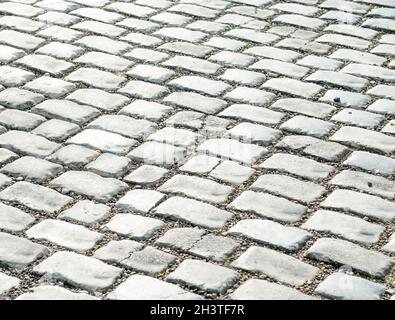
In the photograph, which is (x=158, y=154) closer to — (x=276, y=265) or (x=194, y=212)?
(x=194, y=212)

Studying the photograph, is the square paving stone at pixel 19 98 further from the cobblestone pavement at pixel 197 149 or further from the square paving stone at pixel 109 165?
the square paving stone at pixel 109 165

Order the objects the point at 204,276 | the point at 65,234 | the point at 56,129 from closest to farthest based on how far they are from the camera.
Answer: the point at 204,276
the point at 65,234
the point at 56,129

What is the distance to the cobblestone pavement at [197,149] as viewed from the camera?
3.97 metres

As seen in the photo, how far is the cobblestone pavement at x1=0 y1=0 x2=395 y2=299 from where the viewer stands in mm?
3969

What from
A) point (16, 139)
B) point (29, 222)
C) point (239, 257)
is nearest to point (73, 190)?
point (29, 222)

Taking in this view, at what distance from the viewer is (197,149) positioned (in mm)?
4957

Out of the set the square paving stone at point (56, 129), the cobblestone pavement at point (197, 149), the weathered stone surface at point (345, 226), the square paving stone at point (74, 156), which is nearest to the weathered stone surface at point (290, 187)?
the cobblestone pavement at point (197, 149)

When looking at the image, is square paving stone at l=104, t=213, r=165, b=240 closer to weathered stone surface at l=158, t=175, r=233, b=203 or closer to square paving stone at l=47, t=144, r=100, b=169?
weathered stone surface at l=158, t=175, r=233, b=203

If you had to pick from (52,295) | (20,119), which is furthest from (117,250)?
(20,119)

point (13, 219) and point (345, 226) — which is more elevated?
point (13, 219)

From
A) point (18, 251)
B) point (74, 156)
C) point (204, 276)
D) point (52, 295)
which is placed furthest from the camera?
point (74, 156)

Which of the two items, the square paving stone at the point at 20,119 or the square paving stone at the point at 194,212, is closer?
the square paving stone at the point at 194,212

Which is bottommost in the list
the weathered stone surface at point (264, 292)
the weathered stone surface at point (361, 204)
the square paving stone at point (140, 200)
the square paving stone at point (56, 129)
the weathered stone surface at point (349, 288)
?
the weathered stone surface at point (361, 204)

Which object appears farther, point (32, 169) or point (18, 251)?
point (32, 169)
